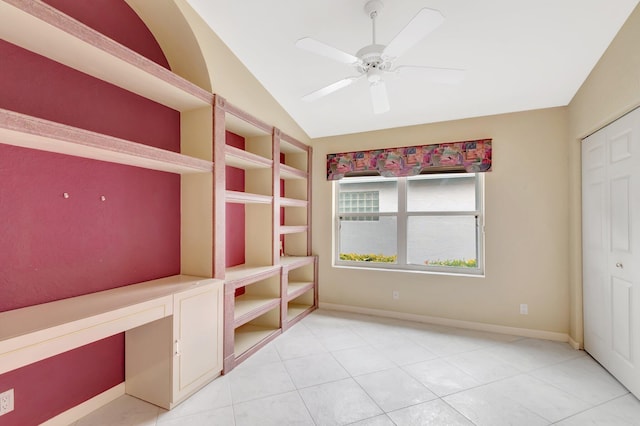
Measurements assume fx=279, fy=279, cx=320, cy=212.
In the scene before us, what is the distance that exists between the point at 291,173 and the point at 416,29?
250 cm

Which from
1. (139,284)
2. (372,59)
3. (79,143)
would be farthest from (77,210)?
(372,59)

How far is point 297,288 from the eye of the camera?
380 centimetres

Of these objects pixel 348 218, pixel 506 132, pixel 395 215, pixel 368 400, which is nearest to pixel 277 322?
pixel 368 400

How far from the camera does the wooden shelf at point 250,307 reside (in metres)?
2.73

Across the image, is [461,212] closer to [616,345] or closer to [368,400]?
[616,345]

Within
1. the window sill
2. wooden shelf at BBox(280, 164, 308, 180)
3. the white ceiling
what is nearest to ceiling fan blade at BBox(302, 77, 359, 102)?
the white ceiling

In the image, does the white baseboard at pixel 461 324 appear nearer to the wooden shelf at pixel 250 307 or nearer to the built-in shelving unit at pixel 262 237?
the built-in shelving unit at pixel 262 237

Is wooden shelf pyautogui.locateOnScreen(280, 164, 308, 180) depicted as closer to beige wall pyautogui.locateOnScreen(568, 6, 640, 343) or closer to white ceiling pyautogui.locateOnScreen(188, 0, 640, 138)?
white ceiling pyautogui.locateOnScreen(188, 0, 640, 138)

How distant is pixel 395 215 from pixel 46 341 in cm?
356

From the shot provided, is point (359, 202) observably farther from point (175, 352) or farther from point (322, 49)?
point (175, 352)

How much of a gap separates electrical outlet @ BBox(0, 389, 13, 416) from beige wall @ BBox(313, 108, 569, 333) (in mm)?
3547

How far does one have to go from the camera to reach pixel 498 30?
7.27 feet

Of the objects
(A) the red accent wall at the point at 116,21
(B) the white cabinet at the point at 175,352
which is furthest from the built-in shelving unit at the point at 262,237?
(A) the red accent wall at the point at 116,21

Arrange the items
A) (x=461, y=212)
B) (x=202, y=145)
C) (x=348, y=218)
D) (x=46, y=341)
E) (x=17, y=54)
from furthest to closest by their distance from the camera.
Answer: (x=348, y=218), (x=461, y=212), (x=202, y=145), (x=17, y=54), (x=46, y=341)
